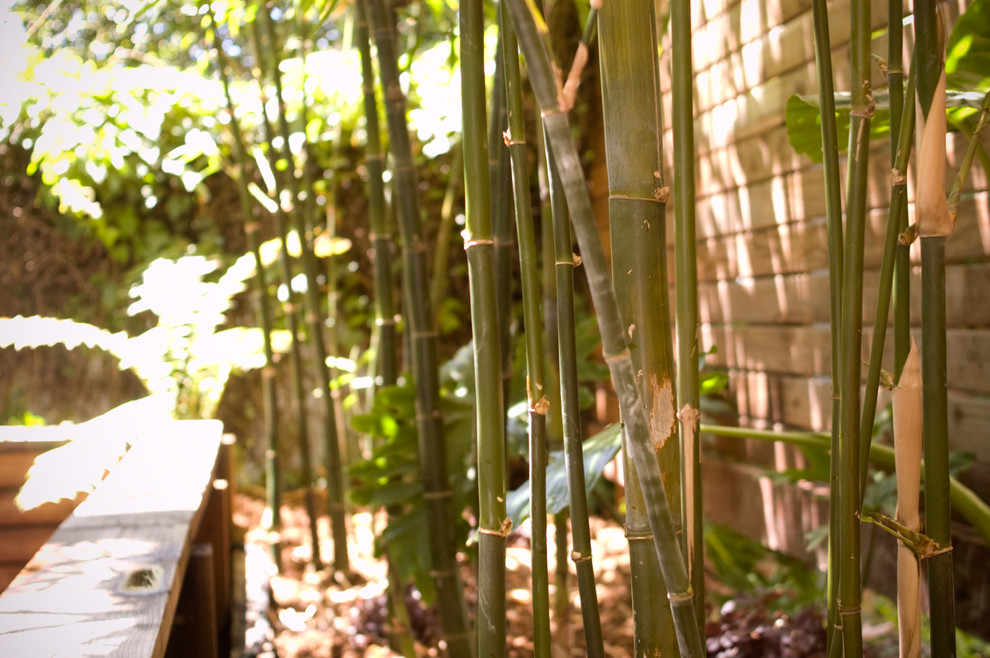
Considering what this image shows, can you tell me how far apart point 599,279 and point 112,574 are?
20.7 inches

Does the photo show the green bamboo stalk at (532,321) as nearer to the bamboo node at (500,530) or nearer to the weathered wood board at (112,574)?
the bamboo node at (500,530)

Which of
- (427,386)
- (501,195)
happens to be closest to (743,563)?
(427,386)

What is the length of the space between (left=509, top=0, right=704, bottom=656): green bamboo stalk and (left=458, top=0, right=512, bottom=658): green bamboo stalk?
0.46 ft

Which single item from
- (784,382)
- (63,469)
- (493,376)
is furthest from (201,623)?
(784,382)

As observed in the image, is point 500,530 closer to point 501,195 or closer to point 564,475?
point 564,475

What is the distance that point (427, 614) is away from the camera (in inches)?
74.0

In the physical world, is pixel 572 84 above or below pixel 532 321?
above

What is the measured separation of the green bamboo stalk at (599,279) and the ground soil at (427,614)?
756 millimetres

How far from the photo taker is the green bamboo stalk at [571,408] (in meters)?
0.54

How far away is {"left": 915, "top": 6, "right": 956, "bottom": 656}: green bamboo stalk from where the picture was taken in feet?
1.63

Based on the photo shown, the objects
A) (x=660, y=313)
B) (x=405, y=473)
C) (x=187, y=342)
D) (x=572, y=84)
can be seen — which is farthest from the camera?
(x=187, y=342)

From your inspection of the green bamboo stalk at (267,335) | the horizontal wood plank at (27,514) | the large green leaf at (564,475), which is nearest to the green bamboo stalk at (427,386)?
the large green leaf at (564,475)

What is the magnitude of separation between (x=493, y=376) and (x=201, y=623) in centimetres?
64

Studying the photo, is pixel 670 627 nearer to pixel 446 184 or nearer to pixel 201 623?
pixel 201 623
